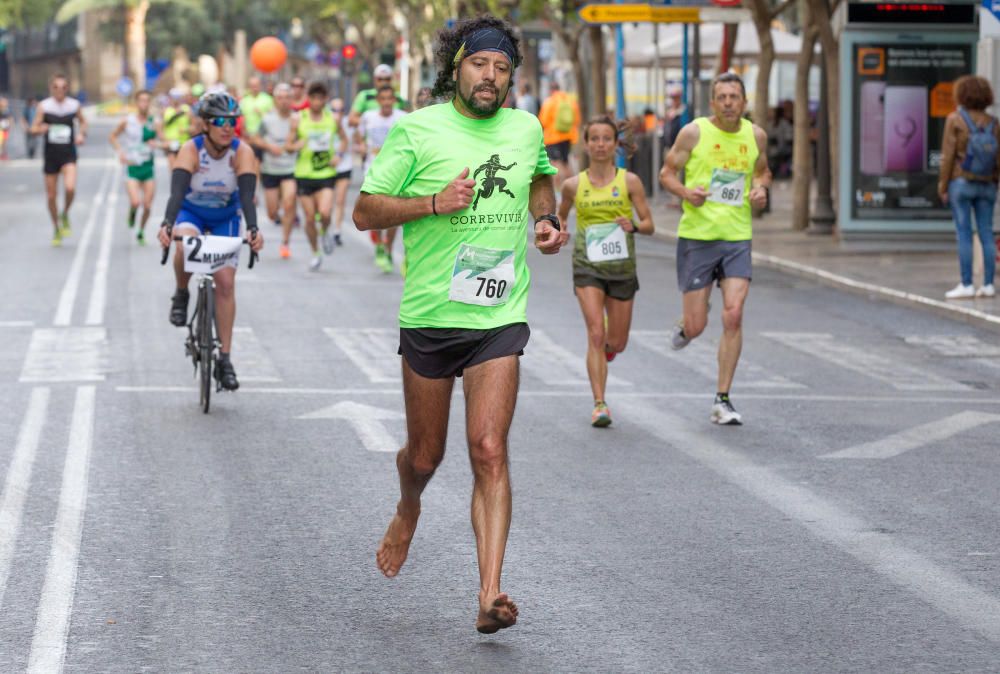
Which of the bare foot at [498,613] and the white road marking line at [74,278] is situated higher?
the white road marking line at [74,278]

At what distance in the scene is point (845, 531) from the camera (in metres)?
7.75

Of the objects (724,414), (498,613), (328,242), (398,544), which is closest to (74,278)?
(328,242)

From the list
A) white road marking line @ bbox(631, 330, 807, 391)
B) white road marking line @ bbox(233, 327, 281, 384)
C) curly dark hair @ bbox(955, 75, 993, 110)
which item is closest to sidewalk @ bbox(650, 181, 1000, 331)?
curly dark hair @ bbox(955, 75, 993, 110)

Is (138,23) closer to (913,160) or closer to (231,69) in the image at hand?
(231,69)

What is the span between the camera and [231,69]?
12006 centimetres

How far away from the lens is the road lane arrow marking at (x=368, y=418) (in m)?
9.78

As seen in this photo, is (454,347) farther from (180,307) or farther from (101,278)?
(101,278)

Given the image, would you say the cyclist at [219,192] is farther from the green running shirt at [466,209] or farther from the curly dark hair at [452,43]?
the green running shirt at [466,209]

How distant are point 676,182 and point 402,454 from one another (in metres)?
4.82

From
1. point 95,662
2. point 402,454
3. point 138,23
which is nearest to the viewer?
point 95,662

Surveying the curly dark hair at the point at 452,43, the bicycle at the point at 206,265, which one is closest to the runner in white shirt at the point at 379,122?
the bicycle at the point at 206,265

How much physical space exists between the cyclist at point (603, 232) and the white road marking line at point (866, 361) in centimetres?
231

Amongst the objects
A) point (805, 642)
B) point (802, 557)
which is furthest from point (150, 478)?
point (805, 642)

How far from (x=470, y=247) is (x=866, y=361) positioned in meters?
7.82
